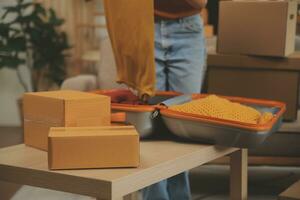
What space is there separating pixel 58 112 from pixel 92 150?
18cm

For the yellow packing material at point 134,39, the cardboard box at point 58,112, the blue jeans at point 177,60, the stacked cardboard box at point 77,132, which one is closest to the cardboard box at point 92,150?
the stacked cardboard box at point 77,132

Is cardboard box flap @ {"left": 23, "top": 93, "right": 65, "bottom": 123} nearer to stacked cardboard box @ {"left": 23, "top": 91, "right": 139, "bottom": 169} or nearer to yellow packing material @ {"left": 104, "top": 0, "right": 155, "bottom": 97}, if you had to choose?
stacked cardboard box @ {"left": 23, "top": 91, "right": 139, "bottom": 169}

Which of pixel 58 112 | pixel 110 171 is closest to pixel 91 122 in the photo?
pixel 58 112

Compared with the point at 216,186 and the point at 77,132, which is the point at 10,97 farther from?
the point at 77,132

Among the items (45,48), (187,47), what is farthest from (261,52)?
(45,48)

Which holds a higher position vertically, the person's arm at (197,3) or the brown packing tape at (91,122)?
the person's arm at (197,3)

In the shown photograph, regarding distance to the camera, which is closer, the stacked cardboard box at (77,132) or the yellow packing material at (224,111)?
the stacked cardboard box at (77,132)

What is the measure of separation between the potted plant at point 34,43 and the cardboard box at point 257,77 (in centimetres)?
202

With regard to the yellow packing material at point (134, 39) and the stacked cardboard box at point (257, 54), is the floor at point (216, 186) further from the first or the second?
the yellow packing material at point (134, 39)

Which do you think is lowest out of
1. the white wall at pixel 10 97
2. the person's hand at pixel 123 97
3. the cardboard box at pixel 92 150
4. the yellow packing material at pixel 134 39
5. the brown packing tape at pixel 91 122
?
the white wall at pixel 10 97

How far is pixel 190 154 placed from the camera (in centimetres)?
141

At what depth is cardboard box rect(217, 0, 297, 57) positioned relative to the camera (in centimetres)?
231

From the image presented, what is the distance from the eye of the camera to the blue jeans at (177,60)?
6.34ft

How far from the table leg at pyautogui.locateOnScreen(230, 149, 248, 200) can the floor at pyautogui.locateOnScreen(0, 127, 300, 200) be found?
87 centimetres
